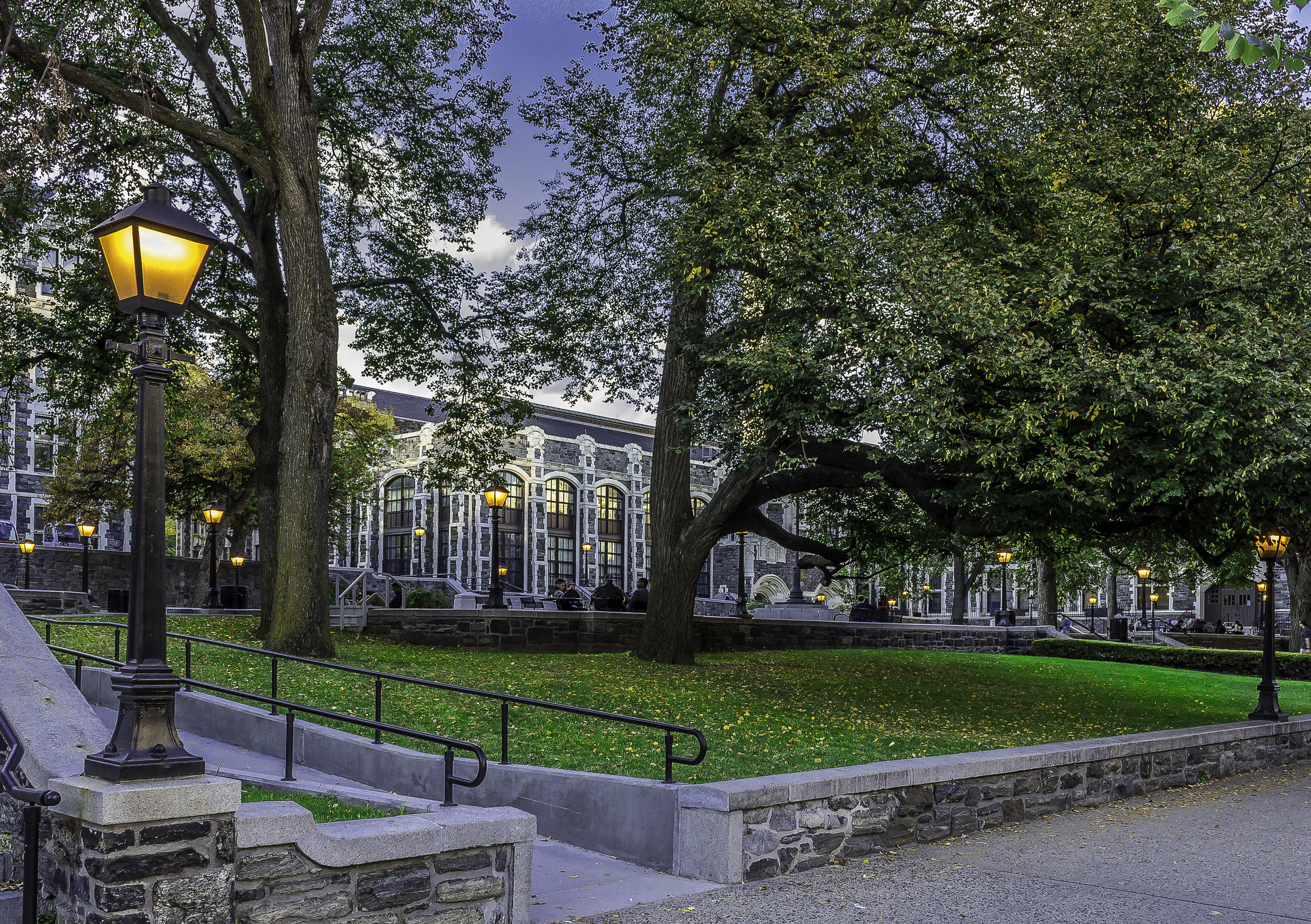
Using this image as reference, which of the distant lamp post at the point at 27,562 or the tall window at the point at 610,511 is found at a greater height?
the tall window at the point at 610,511

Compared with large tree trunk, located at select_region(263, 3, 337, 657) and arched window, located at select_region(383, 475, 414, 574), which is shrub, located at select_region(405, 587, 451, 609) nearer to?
large tree trunk, located at select_region(263, 3, 337, 657)

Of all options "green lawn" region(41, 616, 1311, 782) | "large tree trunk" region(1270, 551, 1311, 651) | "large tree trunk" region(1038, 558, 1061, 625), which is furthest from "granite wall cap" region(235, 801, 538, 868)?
"large tree trunk" region(1038, 558, 1061, 625)

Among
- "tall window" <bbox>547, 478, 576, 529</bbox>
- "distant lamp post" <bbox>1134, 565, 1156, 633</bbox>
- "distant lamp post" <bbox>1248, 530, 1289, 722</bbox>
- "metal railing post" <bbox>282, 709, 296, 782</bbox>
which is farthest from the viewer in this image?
"tall window" <bbox>547, 478, 576, 529</bbox>

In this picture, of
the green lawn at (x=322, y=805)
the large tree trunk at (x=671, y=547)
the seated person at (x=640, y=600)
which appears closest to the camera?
the green lawn at (x=322, y=805)

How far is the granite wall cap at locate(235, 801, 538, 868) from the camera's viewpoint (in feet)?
16.2

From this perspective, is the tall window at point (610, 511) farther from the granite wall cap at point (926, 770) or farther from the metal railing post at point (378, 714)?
the metal railing post at point (378, 714)

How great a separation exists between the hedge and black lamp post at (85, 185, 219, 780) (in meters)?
26.6

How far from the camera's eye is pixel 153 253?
5.11 metres

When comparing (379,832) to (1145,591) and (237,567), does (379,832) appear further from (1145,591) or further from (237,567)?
(1145,591)

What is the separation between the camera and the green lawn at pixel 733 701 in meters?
10.0

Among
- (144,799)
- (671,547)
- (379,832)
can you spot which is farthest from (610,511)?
(144,799)

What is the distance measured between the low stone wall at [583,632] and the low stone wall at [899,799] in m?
10.4

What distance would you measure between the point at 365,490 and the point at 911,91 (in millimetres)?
29090

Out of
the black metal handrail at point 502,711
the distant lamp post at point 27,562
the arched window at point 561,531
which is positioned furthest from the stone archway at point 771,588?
the black metal handrail at point 502,711
